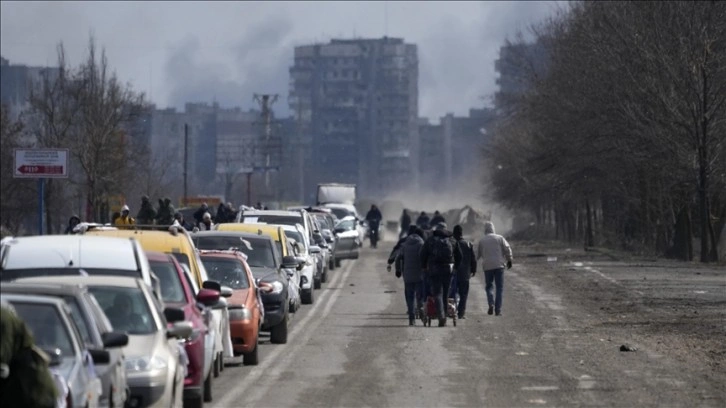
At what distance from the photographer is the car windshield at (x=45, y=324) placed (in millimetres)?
10438

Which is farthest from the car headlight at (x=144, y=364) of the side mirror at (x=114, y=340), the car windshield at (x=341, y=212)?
the car windshield at (x=341, y=212)

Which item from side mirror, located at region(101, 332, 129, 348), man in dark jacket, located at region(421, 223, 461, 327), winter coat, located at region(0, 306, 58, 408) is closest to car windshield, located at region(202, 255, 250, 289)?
man in dark jacket, located at region(421, 223, 461, 327)

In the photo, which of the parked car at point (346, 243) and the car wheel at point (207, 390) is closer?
the car wheel at point (207, 390)

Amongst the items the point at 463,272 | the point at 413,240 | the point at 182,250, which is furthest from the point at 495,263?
the point at 182,250

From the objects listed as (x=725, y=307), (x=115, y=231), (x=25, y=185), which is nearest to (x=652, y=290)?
(x=725, y=307)

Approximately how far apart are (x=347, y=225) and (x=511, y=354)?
33.5m

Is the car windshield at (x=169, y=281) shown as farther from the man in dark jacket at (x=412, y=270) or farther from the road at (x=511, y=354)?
the man in dark jacket at (x=412, y=270)

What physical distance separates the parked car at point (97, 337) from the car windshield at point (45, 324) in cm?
29

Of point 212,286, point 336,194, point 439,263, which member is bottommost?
point 212,286

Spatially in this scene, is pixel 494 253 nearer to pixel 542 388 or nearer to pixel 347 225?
pixel 542 388

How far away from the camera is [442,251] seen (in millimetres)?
25000

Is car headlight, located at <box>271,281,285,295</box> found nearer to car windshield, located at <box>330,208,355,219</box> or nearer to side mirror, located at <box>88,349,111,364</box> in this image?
side mirror, located at <box>88,349,111,364</box>

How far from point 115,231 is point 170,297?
3.28 metres

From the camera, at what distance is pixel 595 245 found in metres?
66.6
